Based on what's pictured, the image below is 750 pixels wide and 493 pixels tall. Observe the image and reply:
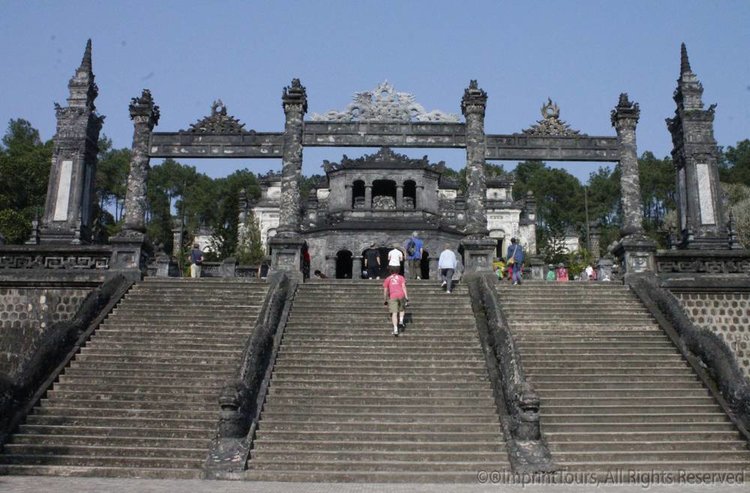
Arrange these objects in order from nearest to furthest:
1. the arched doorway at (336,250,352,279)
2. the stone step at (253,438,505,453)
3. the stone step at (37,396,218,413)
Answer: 1. the stone step at (253,438,505,453)
2. the stone step at (37,396,218,413)
3. the arched doorway at (336,250,352,279)

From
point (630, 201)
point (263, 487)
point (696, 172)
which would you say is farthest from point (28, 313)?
point (696, 172)

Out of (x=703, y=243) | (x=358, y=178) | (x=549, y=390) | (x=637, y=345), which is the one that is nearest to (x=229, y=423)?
(x=549, y=390)

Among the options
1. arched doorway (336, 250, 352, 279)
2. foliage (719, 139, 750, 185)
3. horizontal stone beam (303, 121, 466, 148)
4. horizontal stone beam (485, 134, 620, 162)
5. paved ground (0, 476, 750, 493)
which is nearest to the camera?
paved ground (0, 476, 750, 493)

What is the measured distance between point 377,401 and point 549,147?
11.7m

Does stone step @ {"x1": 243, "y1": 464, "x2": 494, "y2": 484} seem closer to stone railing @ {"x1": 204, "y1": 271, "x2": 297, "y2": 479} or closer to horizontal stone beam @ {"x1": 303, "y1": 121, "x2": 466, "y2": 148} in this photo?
stone railing @ {"x1": 204, "y1": 271, "x2": 297, "y2": 479}

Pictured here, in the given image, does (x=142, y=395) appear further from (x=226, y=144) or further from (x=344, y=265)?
(x=344, y=265)

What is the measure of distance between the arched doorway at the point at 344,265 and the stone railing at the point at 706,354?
1775 cm

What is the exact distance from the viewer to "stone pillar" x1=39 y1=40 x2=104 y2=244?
17609 millimetres

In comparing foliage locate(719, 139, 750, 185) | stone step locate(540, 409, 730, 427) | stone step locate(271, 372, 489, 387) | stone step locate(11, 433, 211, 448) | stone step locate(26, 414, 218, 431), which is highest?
foliage locate(719, 139, 750, 185)

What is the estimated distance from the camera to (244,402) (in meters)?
9.37

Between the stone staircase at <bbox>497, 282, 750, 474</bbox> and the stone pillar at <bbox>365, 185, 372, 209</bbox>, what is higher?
the stone pillar at <bbox>365, 185, 372, 209</bbox>

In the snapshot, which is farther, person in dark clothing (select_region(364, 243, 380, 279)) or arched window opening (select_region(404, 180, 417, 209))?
arched window opening (select_region(404, 180, 417, 209))

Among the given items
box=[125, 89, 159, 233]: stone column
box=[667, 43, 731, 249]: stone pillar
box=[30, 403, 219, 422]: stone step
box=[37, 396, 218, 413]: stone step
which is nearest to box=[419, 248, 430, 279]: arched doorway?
box=[667, 43, 731, 249]: stone pillar

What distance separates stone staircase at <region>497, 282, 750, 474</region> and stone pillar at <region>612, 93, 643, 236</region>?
431 centimetres
